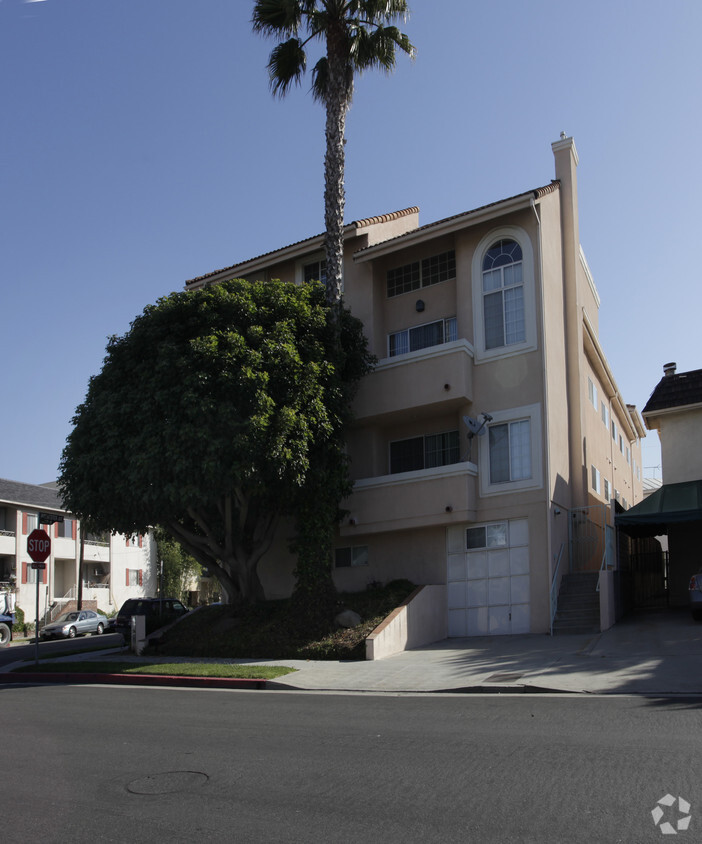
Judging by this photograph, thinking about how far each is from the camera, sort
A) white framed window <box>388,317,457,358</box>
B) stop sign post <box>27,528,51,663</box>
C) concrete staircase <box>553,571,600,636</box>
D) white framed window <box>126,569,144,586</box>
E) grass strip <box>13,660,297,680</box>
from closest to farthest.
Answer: grass strip <box>13,660,297,680</box>, stop sign post <box>27,528,51,663</box>, concrete staircase <box>553,571,600,636</box>, white framed window <box>388,317,457,358</box>, white framed window <box>126,569,144,586</box>

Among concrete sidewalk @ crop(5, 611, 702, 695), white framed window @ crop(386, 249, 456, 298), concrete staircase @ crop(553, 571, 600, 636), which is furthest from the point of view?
white framed window @ crop(386, 249, 456, 298)

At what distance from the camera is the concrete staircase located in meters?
18.9

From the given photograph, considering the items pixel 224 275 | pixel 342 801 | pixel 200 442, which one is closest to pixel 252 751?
pixel 342 801

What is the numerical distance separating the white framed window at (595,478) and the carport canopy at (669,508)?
3.40 meters

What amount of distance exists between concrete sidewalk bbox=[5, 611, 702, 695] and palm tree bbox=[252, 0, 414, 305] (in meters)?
9.45

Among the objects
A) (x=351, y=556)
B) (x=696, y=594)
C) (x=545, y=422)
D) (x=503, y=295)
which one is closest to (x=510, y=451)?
(x=545, y=422)

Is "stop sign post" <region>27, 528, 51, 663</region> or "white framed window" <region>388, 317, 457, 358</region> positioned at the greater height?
"white framed window" <region>388, 317, 457, 358</region>

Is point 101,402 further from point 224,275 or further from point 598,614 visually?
point 598,614

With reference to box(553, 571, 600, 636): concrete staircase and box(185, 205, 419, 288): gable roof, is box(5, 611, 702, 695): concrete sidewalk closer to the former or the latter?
box(553, 571, 600, 636): concrete staircase

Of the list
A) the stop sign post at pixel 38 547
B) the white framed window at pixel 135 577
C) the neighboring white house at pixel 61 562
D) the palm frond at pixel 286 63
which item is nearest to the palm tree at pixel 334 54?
the palm frond at pixel 286 63

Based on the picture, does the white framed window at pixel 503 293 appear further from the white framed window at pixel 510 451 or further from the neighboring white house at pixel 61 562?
the neighboring white house at pixel 61 562

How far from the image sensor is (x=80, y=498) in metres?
18.8

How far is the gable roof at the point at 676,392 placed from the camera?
2395 cm

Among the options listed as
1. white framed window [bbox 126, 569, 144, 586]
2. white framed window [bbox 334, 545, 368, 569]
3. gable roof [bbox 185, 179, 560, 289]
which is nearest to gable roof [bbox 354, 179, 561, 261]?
gable roof [bbox 185, 179, 560, 289]
